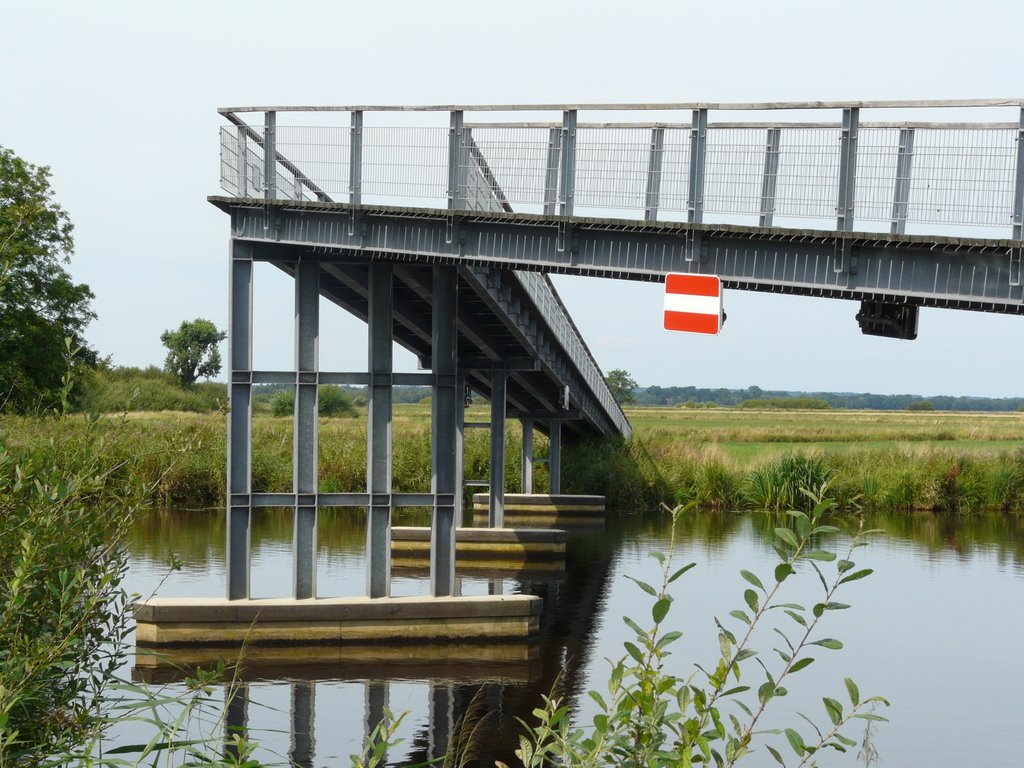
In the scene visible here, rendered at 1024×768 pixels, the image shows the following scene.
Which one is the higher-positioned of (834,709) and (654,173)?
(654,173)

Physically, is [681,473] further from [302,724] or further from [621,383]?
[621,383]

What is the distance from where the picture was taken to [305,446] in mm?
18328

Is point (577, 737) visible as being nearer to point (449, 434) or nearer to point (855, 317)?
point (855, 317)

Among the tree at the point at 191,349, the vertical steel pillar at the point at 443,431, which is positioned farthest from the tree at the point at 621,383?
the vertical steel pillar at the point at 443,431

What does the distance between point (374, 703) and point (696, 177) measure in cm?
762

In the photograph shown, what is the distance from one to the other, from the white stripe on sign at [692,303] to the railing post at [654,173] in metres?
1.27

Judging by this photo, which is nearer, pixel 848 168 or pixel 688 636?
pixel 848 168

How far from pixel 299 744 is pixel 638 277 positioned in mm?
7025

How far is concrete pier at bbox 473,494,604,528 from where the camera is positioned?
121 feet

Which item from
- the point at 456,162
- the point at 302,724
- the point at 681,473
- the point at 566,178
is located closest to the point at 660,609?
the point at 302,724

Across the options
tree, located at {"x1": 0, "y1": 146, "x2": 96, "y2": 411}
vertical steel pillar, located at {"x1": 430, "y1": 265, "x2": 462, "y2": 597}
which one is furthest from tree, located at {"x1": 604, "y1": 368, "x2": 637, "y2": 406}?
vertical steel pillar, located at {"x1": 430, "y1": 265, "x2": 462, "y2": 597}

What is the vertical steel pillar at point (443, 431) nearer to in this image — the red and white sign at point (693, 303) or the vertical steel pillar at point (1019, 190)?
the red and white sign at point (693, 303)

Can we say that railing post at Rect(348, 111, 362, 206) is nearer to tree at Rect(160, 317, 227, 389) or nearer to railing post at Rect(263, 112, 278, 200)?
railing post at Rect(263, 112, 278, 200)

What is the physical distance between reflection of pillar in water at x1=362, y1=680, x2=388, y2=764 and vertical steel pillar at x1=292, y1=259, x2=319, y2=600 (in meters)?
2.32
